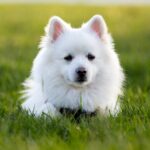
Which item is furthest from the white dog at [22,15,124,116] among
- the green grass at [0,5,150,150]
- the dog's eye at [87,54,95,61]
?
the green grass at [0,5,150,150]

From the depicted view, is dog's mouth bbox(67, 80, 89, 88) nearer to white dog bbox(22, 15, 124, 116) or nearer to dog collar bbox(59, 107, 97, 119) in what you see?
white dog bbox(22, 15, 124, 116)

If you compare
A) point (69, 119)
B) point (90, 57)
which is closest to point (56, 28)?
point (90, 57)

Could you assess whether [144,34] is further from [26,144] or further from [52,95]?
[26,144]

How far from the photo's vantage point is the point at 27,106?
26.4 ft

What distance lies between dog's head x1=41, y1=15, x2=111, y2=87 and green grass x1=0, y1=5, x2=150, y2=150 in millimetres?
613

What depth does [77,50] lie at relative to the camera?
742cm

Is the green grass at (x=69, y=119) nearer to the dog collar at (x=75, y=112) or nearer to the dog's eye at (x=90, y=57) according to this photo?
the dog collar at (x=75, y=112)

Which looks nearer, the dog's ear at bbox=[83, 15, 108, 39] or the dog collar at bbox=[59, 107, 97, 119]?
the dog collar at bbox=[59, 107, 97, 119]

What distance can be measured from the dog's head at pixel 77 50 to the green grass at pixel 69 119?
0.61m

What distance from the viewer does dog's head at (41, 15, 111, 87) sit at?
7.31 metres

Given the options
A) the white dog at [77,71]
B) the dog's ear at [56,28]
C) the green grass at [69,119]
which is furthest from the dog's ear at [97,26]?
the green grass at [69,119]

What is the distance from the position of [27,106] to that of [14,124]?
1.47 meters

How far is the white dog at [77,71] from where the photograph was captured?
7398mm

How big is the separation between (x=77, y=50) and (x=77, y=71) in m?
0.32
